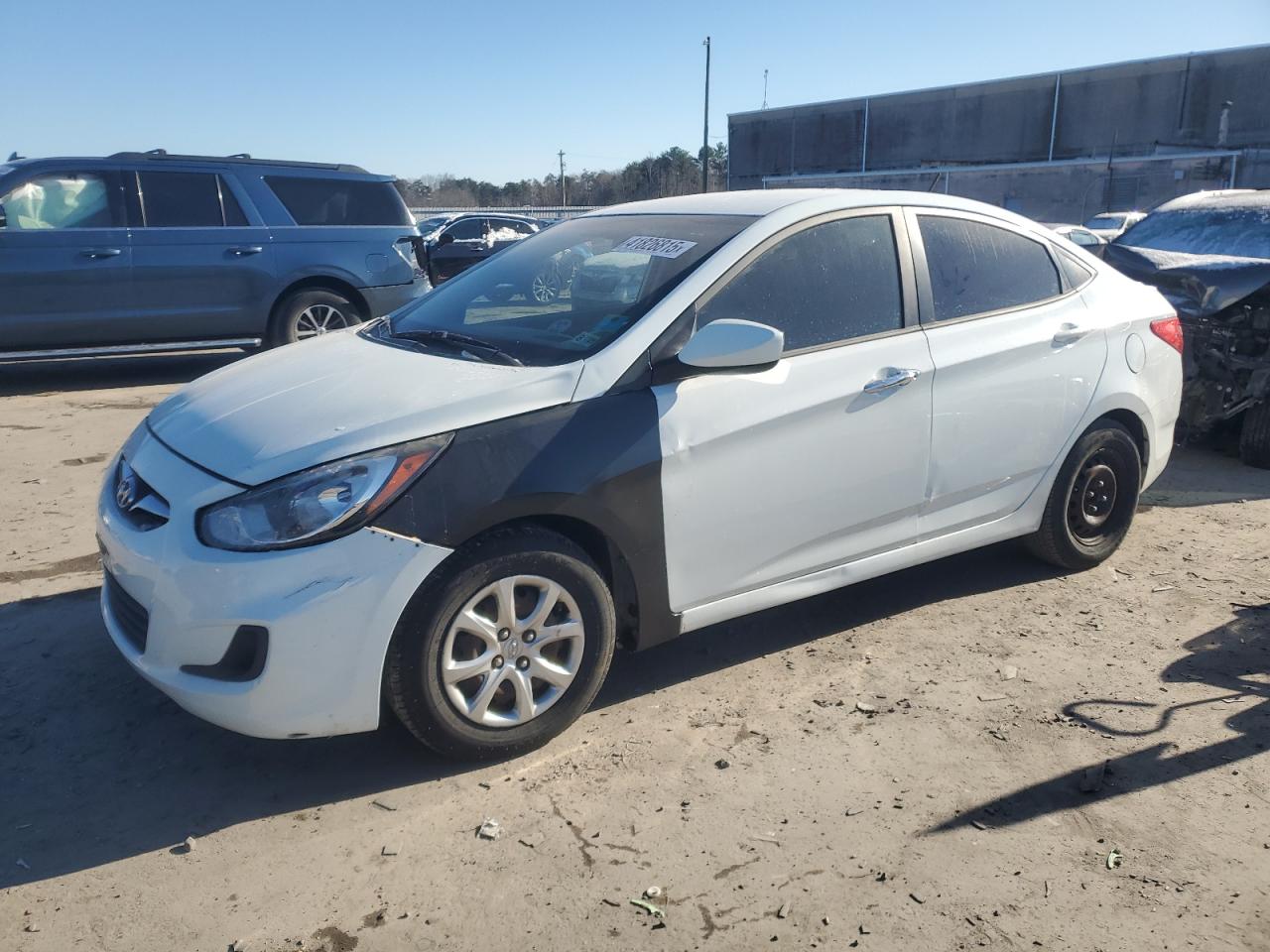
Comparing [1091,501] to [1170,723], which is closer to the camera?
[1170,723]

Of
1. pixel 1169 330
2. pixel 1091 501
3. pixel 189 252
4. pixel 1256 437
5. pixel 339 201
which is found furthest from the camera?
pixel 339 201

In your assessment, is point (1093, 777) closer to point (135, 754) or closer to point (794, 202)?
point (794, 202)

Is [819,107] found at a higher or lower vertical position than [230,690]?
higher

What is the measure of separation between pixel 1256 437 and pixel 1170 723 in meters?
4.13

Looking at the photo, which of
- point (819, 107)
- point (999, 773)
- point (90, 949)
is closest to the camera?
point (90, 949)

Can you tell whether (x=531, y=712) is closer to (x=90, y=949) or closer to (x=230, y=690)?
(x=230, y=690)

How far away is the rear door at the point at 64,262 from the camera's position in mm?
8461

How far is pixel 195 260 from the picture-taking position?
29.9ft

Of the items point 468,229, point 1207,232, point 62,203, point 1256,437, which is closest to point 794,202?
point 1256,437

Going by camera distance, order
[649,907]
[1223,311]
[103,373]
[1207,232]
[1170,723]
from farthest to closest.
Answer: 1. [103,373]
2. [1207,232]
3. [1223,311]
4. [1170,723]
5. [649,907]

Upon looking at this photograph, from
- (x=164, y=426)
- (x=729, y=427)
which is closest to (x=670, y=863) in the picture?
(x=729, y=427)

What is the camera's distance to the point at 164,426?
11.3ft

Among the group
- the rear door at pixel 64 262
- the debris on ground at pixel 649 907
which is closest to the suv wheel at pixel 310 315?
the rear door at pixel 64 262

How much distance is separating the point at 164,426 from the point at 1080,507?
3.86 m
